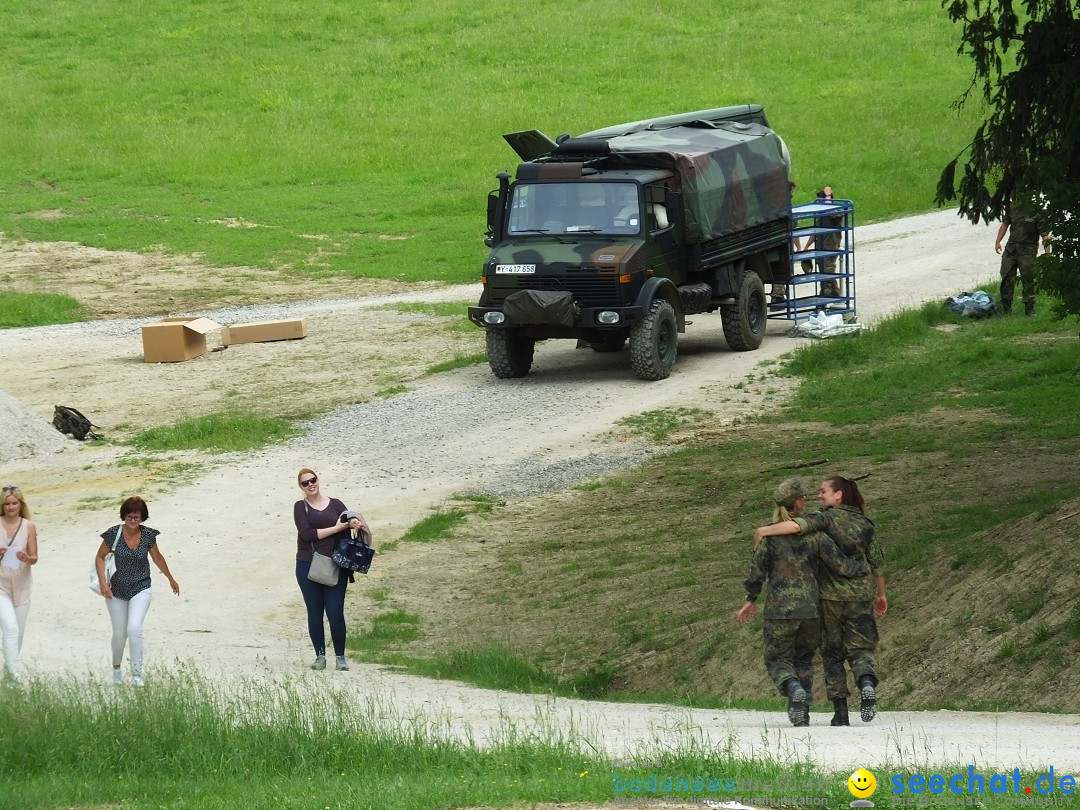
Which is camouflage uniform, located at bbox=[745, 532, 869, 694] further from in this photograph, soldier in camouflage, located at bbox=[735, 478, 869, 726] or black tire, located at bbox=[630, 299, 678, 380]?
black tire, located at bbox=[630, 299, 678, 380]

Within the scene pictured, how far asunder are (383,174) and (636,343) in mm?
24223

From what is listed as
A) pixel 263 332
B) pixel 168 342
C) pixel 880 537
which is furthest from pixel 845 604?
pixel 263 332

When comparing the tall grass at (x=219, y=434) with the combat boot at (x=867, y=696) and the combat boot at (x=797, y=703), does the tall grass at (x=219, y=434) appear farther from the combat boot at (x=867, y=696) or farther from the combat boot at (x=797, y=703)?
the combat boot at (x=867, y=696)

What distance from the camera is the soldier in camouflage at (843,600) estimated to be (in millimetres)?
9273

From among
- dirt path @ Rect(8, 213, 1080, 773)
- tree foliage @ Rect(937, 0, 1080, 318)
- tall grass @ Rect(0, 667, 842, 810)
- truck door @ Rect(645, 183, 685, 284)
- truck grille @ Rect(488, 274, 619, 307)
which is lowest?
dirt path @ Rect(8, 213, 1080, 773)

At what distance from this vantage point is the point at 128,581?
36.7 ft

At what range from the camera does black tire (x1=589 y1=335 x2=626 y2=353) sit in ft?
71.4

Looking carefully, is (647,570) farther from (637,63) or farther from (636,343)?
(637,63)

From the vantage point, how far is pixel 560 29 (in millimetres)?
58000

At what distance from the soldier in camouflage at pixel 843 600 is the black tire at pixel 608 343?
486 inches

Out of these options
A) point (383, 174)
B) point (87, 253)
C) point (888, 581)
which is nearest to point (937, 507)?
point (888, 581)

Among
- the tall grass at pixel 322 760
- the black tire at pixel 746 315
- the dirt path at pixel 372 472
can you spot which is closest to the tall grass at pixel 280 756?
the tall grass at pixel 322 760

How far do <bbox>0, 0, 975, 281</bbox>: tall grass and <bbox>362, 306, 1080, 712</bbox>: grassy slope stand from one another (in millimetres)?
15658

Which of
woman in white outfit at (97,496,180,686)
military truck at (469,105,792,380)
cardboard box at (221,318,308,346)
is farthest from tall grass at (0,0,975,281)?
woman in white outfit at (97,496,180,686)
